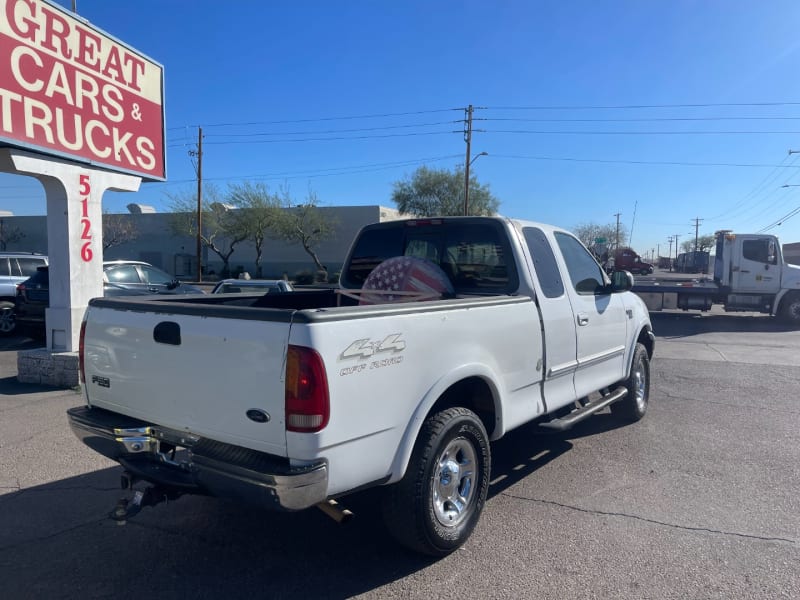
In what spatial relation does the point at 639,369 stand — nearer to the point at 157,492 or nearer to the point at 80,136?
the point at 157,492

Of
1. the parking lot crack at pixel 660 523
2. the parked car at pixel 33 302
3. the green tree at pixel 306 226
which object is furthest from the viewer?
the green tree at pixel 306 226

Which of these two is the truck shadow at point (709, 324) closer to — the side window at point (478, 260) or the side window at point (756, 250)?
the side window at point (756, 250)

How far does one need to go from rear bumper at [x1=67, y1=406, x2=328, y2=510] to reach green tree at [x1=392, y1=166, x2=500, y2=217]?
40.6 metres

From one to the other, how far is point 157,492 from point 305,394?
1.27 metres

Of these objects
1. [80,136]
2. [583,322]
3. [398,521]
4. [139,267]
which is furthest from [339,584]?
[139,267]

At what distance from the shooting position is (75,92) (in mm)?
8312

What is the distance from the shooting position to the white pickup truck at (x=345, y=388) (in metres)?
2.74

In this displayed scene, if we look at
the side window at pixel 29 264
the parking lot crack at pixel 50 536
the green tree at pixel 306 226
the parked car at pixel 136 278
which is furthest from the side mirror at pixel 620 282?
the green tree at pixel 306 226

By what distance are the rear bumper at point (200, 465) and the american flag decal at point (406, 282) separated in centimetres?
201

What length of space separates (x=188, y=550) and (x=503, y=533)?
2.00m

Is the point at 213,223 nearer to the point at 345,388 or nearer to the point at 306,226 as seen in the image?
the point at 306,226

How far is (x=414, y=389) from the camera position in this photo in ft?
10.4

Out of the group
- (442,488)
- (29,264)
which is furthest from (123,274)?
(442,488)

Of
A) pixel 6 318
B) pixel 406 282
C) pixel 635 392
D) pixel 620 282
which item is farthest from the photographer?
pixel 6 318
